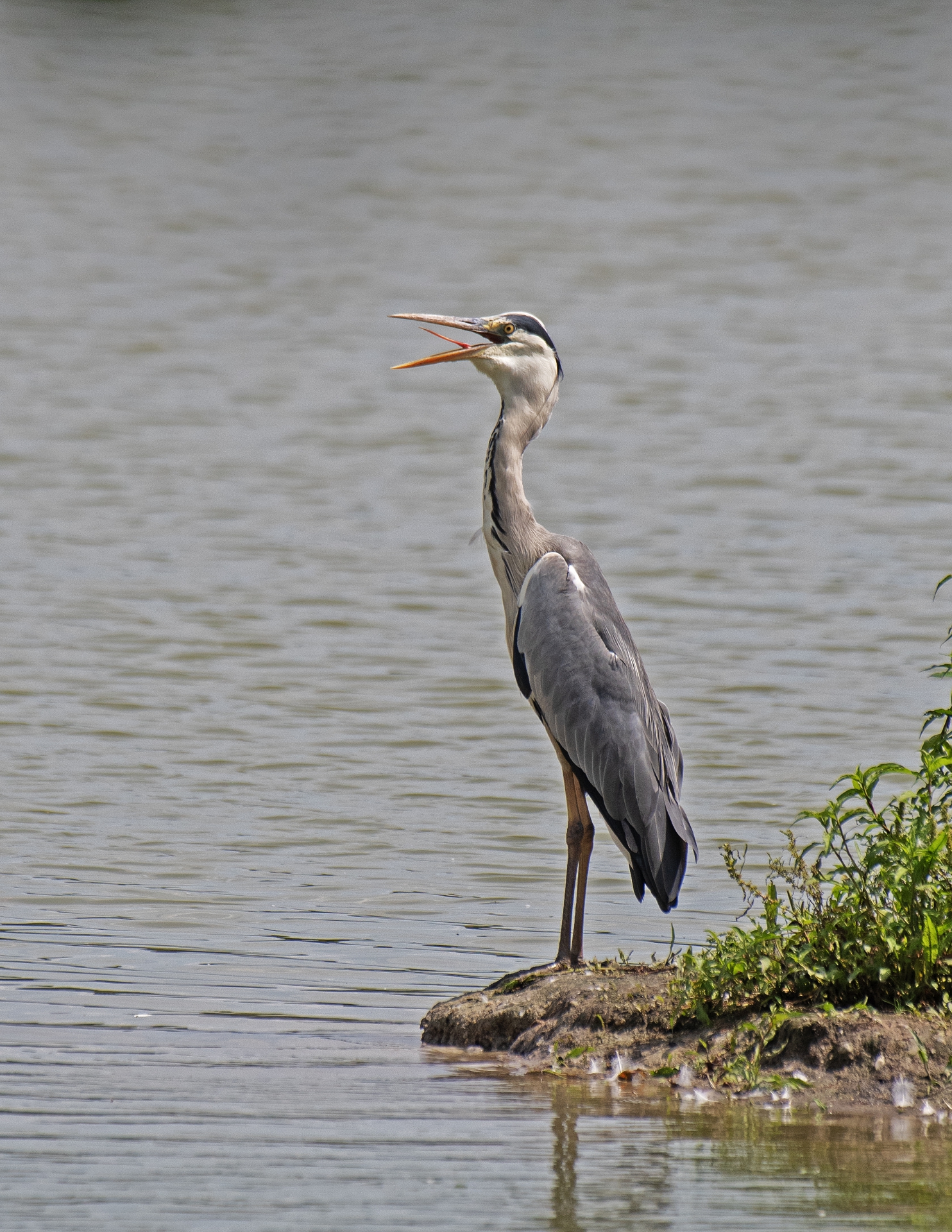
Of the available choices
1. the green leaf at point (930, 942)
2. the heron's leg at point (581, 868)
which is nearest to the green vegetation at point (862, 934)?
the green leaf at point (930, 942)

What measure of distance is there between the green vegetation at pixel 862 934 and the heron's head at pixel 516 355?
209 centimetres

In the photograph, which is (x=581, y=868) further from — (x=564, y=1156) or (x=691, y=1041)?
(x=564, y=1156)

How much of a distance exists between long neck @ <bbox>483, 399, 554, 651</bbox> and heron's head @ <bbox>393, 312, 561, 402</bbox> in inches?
2.8

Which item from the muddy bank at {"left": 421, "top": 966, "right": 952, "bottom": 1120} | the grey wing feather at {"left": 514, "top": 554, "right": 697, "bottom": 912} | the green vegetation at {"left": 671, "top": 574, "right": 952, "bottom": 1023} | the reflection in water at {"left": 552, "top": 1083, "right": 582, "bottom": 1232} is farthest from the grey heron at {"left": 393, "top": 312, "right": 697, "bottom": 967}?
the reflection in water at {"left": 552, "top": 1083, "right": 582, "bottom": 1232}

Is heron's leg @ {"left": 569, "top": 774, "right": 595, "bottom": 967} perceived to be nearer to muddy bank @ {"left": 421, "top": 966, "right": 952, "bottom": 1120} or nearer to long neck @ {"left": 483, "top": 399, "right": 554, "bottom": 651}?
muddy bank @ {"left": 421, "top": 966, "right": 952, "bottom": 1120}

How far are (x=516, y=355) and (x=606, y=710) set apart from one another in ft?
4.38

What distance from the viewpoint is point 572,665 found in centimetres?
632

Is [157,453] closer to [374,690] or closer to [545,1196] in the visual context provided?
[374,690]

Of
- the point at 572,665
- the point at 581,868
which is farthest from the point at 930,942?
the point at 572,665

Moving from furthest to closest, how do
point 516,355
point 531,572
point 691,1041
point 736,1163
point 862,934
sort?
point 516,355 < point 531,572 < point 691,1041 < point 862,934 < point 736,1163

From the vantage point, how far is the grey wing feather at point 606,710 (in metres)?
6.09

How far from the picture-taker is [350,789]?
387 inches

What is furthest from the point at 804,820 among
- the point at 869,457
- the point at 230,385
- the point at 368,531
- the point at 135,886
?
the point at 230,385

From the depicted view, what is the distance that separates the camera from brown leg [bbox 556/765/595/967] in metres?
5.98
